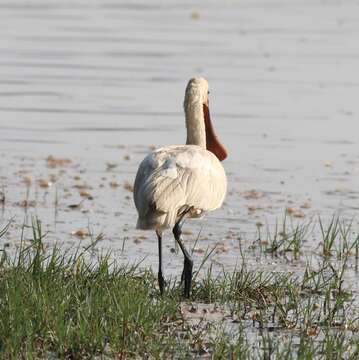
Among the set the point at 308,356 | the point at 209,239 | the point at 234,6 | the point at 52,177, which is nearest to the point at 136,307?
the point at 308,356

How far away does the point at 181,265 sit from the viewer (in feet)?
33.2

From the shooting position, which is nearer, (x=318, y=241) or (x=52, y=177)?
(x=318, y=241)

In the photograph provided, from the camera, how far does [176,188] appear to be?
27.8 ft

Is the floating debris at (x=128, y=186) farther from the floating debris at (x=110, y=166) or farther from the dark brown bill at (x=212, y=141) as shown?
the dark brown bill at (x=212, y=141)

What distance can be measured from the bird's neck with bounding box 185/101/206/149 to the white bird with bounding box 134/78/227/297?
0.84 ft

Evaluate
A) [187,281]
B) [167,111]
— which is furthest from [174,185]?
[167,111]

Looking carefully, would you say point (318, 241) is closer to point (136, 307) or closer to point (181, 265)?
point (181, 265)

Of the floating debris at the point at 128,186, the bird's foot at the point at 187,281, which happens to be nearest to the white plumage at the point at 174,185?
the bird's foot at the point at 187,281

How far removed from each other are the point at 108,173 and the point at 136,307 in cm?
693

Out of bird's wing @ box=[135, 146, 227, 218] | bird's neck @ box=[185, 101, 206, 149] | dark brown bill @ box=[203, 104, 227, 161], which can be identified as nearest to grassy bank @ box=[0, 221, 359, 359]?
bird's wing @ box=[135, 146, 227, 218]

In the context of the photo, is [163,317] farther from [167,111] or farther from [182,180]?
[167,111]

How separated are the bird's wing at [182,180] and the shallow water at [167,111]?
0.83 m

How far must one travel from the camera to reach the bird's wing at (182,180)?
837 cm

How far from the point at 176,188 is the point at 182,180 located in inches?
4.5
